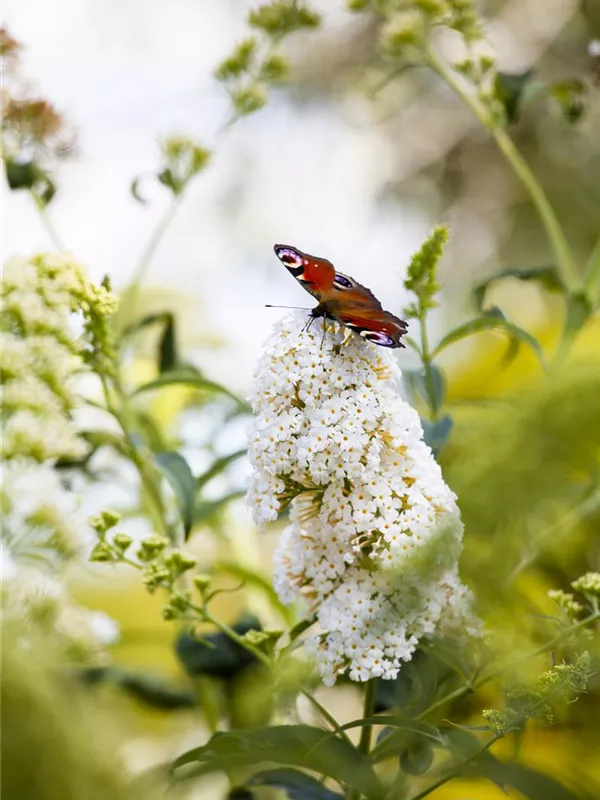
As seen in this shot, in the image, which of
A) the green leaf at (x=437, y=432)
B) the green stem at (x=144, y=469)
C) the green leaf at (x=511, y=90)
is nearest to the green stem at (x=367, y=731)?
the green leaf at (x=437, y=432)

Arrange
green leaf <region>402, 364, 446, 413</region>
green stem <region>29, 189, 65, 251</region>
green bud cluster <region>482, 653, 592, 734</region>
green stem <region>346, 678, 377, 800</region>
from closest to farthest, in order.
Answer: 1. green bud cluster <region>482, 653, 592, 734</region>
2. green stem <region>346, 678, 377, 800</region>
3. green leaf <region>402, 364, 446, 413</region>
4. green stem <region>29, 189, 65, 251</region>

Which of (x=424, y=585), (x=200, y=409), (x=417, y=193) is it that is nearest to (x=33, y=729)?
(x=424, y=585)

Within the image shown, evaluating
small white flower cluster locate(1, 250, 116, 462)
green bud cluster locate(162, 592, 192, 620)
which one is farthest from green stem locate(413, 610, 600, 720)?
small white flower cluster locate(1, 250, 116, 462)

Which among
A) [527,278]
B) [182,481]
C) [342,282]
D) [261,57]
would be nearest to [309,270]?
[342,282]

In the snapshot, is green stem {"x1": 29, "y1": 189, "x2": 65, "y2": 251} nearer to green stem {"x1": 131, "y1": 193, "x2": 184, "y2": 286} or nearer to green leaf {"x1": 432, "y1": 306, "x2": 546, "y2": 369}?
green stem {"x1": 131, "y1": 193, "x2": 184, "y2": 286}

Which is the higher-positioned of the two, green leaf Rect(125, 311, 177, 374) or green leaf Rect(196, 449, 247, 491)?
green leaf Rect(125, 311, 177, 374)

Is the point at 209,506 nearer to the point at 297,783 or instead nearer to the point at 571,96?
the point at 297,783
